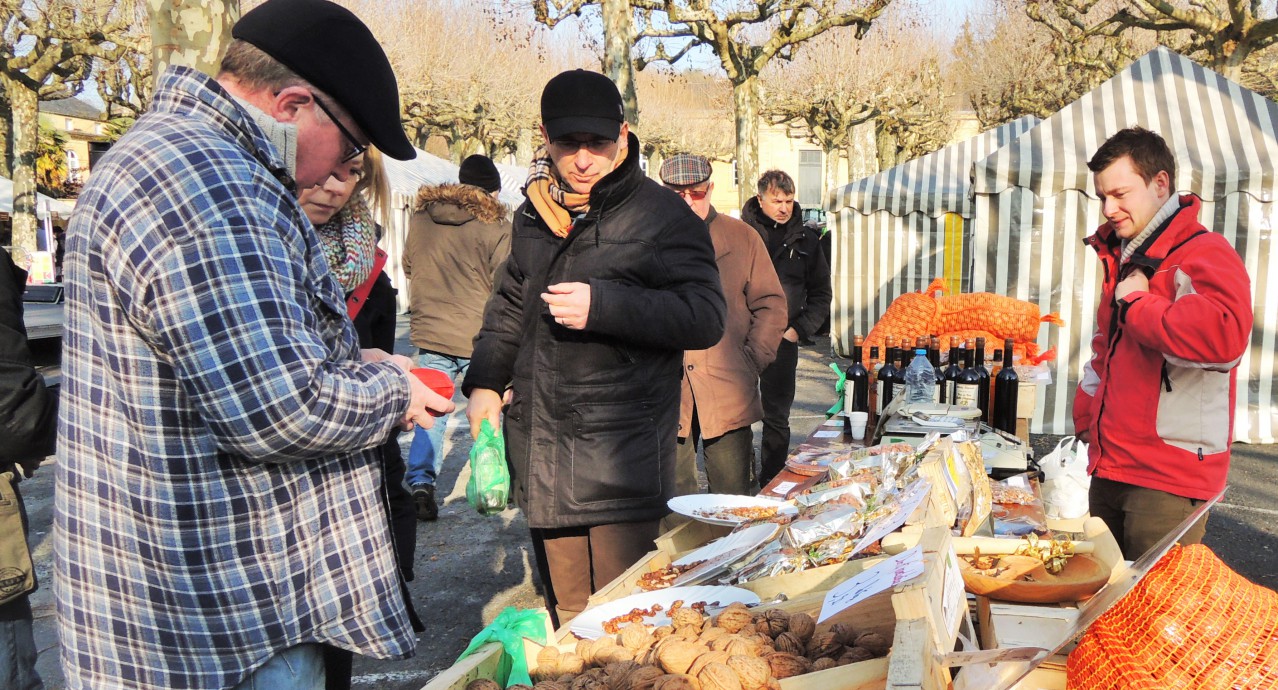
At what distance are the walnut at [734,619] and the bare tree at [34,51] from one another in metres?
20.1

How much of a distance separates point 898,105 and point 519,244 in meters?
28.6

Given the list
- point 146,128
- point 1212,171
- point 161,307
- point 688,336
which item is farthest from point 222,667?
point 1212,171

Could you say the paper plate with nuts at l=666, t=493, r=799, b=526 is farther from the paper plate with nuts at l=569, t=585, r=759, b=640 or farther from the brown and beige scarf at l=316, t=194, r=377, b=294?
the brown and beige scarf at l=316, t=194, r=377, b=294

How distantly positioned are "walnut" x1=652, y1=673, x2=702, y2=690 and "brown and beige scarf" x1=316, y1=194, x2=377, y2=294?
1.62 m

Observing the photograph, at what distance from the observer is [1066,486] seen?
3867mm

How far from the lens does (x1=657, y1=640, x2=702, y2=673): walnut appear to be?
1.54 meters

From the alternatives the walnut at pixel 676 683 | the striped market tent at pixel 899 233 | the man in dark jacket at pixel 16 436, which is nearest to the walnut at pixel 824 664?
the walnut at pixel 676 683

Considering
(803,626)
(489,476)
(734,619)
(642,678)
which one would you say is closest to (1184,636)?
(803,626)

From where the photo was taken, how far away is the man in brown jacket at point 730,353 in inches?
175

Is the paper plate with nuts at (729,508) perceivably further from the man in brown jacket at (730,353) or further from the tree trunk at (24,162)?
the tree trunk at (24,162)

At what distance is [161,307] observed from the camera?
1.30 meters

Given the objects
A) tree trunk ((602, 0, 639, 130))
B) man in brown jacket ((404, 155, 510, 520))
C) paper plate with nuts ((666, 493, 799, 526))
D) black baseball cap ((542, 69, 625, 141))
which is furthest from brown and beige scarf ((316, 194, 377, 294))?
tree trunk ((602, 0, 639, 130))

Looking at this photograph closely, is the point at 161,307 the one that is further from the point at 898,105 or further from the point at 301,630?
the point at 898,105

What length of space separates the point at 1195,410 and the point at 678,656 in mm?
2218
